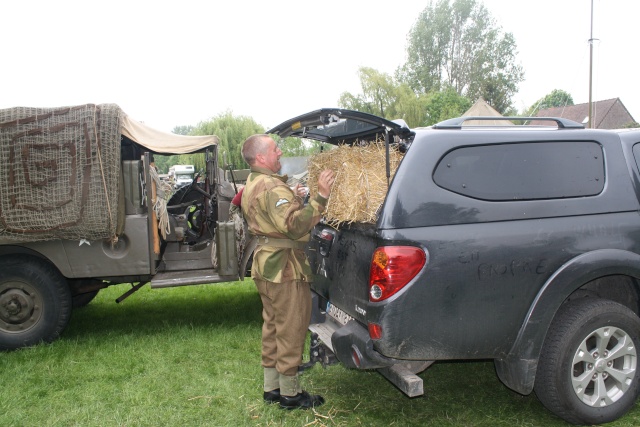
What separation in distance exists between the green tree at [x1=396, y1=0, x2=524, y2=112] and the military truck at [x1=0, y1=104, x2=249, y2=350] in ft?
186

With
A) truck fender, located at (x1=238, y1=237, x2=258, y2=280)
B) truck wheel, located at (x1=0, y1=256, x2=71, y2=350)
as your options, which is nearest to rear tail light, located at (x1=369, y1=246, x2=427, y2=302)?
truck fender, located at (x1=238, y1=237, x2=258, y2=280)

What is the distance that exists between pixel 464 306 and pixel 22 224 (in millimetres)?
4418

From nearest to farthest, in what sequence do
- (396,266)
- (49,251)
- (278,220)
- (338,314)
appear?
(396,266), (278,220), (338,314), (49,251)

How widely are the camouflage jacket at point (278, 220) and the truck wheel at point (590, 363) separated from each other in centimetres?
174

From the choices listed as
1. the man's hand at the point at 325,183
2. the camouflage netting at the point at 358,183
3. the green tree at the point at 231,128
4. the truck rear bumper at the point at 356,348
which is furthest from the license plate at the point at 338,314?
the green tree at the point at 231,128

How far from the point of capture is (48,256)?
5.58 metres

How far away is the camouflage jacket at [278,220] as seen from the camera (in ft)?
12.0

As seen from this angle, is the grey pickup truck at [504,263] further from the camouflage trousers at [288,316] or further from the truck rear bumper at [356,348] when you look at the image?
the camouflage trousers at [288,316]

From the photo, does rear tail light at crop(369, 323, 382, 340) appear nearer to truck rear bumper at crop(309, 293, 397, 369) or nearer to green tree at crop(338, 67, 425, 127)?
truck rear bumper at crop(309, 293, 397, 369)

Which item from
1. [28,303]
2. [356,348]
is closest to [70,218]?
[28,303]

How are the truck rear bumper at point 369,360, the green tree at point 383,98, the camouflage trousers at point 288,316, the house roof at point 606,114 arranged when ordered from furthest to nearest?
the house roof at point 606,114 < the green tree at point 383,98 < the camouflage trousers at point 288,316 < the truck rear bumper at point 369,360

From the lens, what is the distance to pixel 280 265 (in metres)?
3.84

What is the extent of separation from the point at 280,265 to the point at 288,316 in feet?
1.25

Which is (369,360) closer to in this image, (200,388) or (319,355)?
(319,355)
